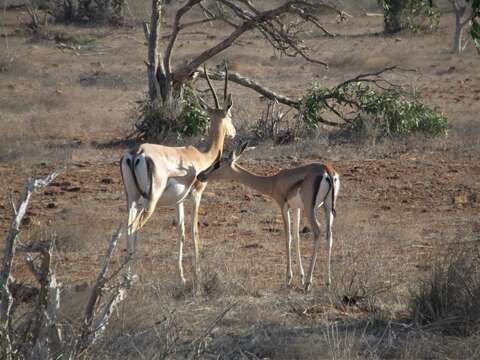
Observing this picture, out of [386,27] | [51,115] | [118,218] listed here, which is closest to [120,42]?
[386,27]

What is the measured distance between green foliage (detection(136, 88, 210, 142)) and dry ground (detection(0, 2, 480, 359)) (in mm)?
320

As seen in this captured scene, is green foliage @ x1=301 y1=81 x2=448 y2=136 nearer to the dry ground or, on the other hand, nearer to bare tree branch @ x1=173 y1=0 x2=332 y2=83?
the dry ground

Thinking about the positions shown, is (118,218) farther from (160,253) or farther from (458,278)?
(458,278)

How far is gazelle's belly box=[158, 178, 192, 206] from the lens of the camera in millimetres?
8125

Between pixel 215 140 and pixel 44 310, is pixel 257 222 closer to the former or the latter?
pixel 215 140

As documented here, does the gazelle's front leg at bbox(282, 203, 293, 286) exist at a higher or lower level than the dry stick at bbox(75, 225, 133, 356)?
lower

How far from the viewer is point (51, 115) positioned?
1723 centimetres

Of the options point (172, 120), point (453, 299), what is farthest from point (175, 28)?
point (453, 299)

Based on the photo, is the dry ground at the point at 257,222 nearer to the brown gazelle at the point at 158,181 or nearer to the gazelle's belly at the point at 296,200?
the brown gazelle at the point at 158,181

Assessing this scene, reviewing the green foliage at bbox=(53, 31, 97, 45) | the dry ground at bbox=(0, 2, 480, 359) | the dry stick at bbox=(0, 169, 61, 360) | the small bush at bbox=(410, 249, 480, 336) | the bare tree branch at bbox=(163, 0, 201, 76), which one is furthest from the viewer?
the green foliage at bbox=(53, 31, 97, 45)

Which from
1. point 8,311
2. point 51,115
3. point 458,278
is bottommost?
point 51,115

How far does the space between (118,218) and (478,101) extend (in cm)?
1078

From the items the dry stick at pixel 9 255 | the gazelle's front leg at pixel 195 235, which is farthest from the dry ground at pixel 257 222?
the dry stick at pixel 9 255

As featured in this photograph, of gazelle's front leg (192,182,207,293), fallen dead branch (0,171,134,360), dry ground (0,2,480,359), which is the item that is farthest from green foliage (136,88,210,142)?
fallen dead branch (0,171,134,360)
